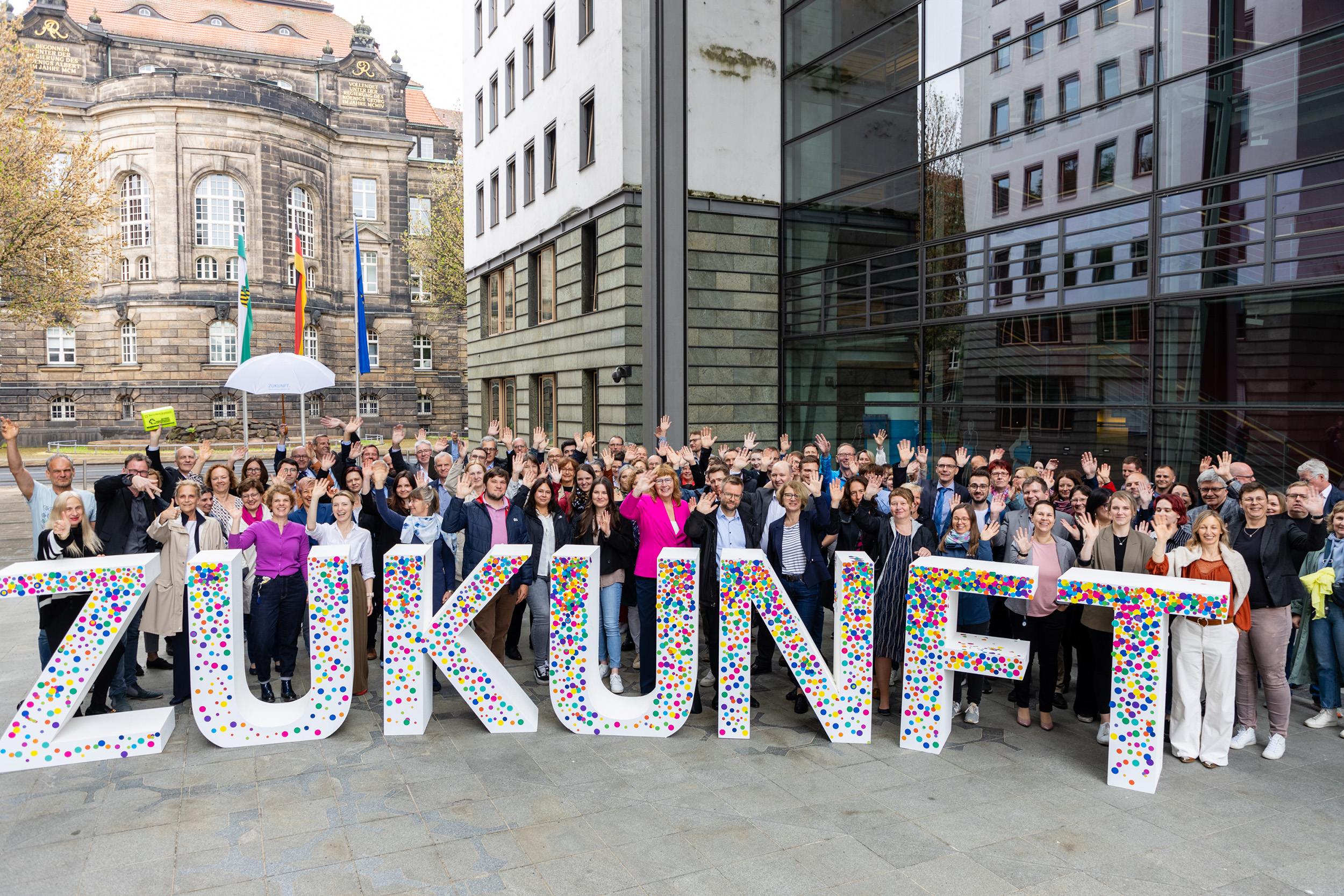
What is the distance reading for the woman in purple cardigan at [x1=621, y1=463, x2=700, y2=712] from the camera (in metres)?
7.67

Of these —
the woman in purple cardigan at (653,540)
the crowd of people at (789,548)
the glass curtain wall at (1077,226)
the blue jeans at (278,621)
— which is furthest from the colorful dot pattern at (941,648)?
the glass curtain wall at (1077,226)

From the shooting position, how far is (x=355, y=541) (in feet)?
25.7

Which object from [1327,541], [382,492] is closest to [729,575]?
[382,492]

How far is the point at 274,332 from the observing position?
161ft

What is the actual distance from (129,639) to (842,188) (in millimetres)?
14003

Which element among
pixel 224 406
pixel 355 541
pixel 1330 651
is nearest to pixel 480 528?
pixel 355 541

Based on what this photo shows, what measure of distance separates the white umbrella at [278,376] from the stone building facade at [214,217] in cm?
3528

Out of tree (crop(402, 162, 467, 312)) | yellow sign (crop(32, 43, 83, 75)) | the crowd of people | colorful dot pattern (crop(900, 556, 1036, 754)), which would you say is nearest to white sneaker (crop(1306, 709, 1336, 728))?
the crowd of people

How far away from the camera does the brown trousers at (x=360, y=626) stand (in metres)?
7.63

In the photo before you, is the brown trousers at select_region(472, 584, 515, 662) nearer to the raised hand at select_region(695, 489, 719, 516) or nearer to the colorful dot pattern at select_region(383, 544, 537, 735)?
the colorful dot pattern at select_region(383, 544, 537, 735)

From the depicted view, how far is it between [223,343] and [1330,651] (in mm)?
51845

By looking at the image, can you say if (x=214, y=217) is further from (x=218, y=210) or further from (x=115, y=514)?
(x=115, y=514)

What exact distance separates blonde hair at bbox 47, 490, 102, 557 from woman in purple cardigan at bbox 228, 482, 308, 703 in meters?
0.99

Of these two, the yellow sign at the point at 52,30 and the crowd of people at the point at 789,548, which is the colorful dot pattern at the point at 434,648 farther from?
the yellow sign at the point at 52,30
